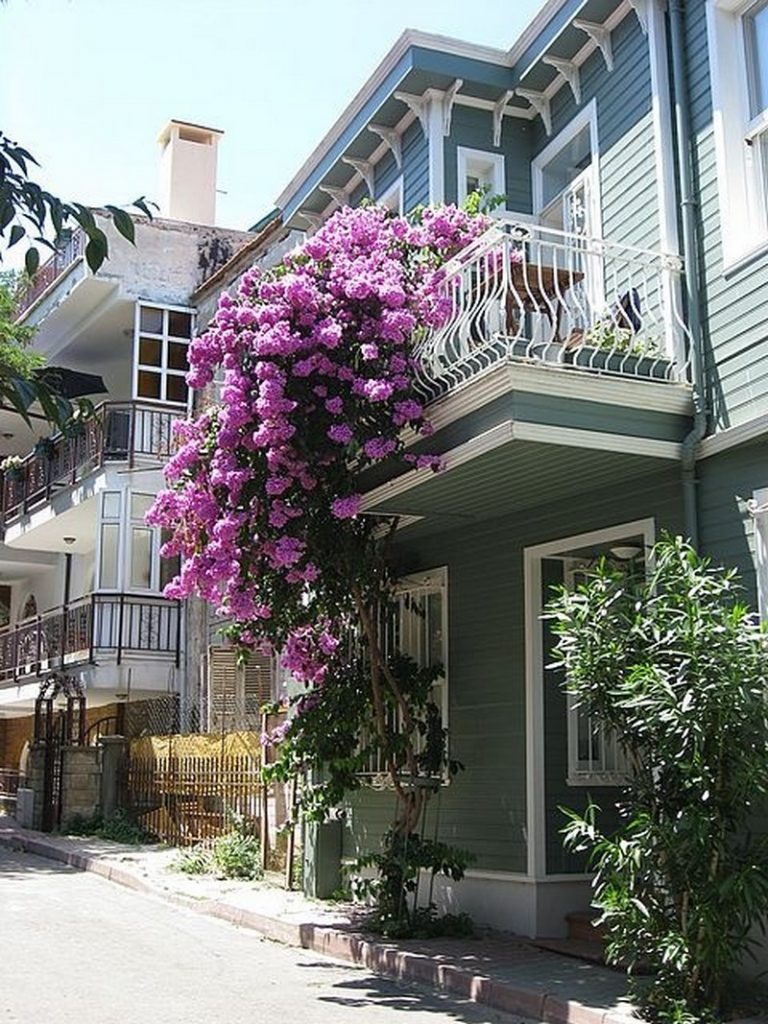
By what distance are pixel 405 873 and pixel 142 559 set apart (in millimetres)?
13620

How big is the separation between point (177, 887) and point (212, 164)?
1775 centimetres

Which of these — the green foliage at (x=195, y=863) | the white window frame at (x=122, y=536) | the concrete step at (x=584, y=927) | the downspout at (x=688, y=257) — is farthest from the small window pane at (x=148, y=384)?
the concrete step at (x=584, y=927)

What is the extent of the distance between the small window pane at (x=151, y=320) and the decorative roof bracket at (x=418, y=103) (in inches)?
473

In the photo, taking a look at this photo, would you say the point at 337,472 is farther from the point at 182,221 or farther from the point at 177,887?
the point at 182,221

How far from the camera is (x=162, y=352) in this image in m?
23.5

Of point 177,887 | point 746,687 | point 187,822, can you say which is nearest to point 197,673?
point 187,822

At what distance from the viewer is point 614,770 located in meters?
10.8

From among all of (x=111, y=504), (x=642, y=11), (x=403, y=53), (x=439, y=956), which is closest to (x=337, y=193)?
(x=403, y=53)

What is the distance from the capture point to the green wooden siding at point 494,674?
1051cm

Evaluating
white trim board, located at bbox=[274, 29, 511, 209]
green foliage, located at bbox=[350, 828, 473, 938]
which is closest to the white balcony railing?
white trim board, located at bbox=[274, 29, 511, 209]

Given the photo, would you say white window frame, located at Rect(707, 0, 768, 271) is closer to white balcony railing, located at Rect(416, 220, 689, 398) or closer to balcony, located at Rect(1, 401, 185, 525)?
white balcony railing, located at Rect(416, 220, 689, 398)

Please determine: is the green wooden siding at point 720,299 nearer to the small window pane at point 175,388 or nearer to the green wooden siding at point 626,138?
the green wooden siding at point 626,138

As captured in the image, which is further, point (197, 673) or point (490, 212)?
point (197, 673)

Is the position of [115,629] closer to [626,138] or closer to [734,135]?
[626,138]
